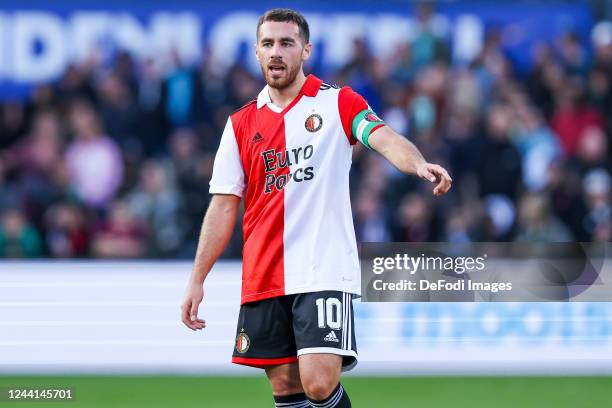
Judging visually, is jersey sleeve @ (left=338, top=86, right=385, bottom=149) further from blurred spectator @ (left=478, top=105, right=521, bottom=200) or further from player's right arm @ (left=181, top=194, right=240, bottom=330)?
blurred spectator @ (left=478, top=105, right=521, bottom=200)

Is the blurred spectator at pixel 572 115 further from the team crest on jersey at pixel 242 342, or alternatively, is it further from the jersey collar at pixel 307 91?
the team crest on jersey at pixel 242 342

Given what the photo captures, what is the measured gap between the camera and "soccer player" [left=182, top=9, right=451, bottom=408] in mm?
5488

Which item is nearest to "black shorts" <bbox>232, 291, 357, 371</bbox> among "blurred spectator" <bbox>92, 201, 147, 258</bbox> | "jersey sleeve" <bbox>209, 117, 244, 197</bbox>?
"jersey sleeve" <bbox>209, 117, 244, 197</bbox>

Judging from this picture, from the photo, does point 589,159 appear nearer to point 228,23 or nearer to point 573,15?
point 573,15

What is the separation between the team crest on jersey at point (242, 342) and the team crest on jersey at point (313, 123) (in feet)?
3.24

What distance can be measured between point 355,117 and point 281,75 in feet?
1.26

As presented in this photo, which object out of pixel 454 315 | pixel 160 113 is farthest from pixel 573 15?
pixel 454 315

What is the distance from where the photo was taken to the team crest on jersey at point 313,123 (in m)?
5.60

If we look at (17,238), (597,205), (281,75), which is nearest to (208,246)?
(281,75)

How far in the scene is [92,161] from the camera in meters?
12.7

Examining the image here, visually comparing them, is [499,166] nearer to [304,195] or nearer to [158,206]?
[158,206]

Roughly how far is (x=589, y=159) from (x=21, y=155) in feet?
19.2

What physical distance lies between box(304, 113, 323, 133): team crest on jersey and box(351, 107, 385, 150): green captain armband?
158mm

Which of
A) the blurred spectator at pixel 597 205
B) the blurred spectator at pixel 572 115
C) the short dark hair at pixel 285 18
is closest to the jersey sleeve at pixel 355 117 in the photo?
the short dark hair at pixel 285 18
